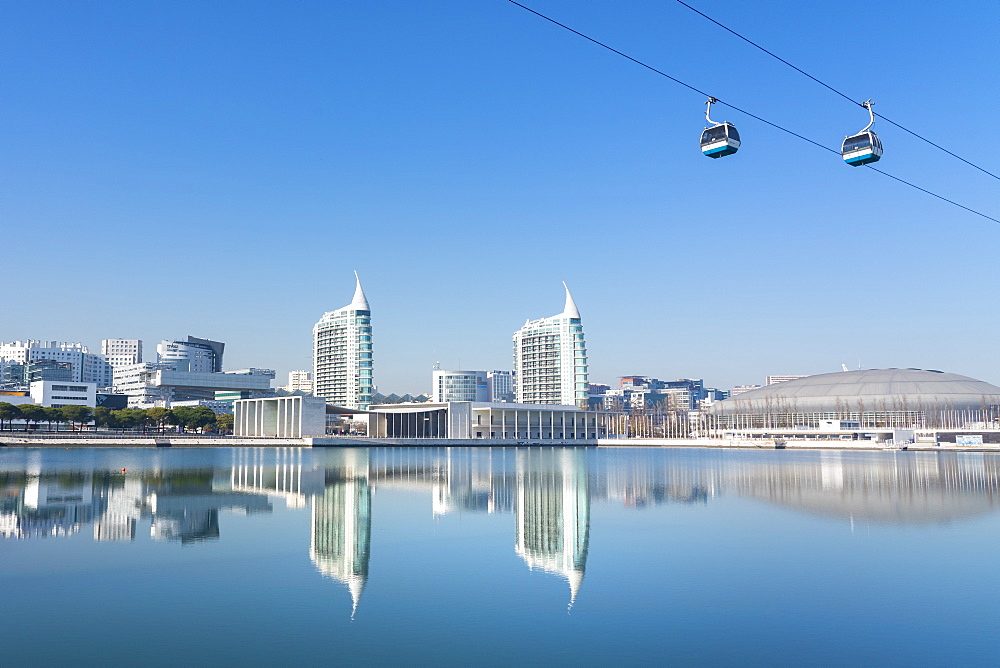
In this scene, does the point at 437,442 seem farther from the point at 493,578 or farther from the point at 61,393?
the point at 493,578

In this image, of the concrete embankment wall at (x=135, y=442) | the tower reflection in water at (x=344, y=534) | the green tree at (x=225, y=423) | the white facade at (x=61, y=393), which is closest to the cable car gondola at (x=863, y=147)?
the tower reflection in water at (x=344, y=534)

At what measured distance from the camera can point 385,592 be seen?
15.5m

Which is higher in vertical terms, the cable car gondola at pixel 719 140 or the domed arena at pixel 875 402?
the cable car gondola at pixel 719 140

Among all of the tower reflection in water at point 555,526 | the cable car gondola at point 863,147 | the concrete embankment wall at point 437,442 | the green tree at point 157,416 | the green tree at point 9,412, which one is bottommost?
the concrete embankment wall at point 437,442

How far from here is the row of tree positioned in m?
99.9

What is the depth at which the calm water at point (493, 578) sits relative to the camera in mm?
12062

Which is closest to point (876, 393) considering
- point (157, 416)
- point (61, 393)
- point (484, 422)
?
point (484, 422)

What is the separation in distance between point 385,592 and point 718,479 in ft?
106

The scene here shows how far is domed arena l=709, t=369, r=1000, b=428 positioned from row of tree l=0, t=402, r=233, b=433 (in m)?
92.4

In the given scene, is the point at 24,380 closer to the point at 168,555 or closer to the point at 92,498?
the point at 92,498

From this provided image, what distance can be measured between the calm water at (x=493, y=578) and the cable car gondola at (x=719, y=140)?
864cm

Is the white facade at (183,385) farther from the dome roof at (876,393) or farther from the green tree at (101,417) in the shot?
the dome roof at (876,393)

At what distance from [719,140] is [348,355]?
151 meters

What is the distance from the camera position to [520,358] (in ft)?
584
